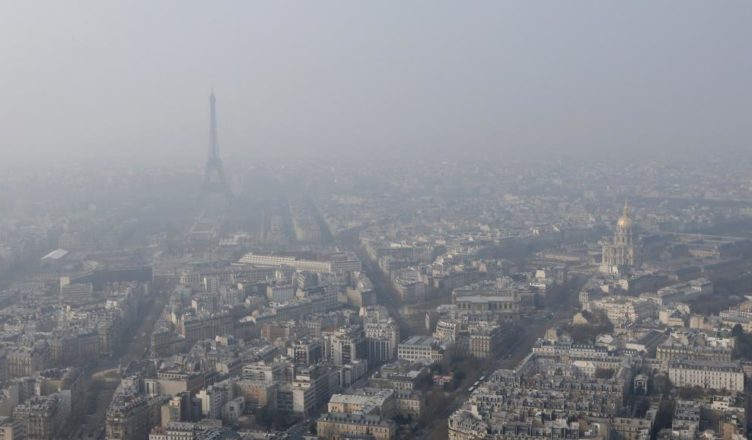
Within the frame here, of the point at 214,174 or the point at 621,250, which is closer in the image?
the point at 621,250

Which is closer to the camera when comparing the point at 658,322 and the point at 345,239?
the point at 658,322

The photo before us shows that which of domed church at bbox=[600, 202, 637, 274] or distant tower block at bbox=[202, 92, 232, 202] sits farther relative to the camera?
distant tower block at bbox=[202, 92, 232, 202]

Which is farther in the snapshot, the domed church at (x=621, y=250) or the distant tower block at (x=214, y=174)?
the distant tower block at (x=214, y=174)

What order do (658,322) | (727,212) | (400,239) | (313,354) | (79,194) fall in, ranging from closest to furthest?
(313,354)
(658,322)
(400,239)
(79,194)
(727,212)

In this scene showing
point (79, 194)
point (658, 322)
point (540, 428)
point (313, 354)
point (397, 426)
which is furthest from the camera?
point (79, 194)

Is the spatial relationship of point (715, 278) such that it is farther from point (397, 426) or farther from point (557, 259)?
point (397, 426)

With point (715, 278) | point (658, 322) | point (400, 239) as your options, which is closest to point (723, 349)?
point (658, 322)
